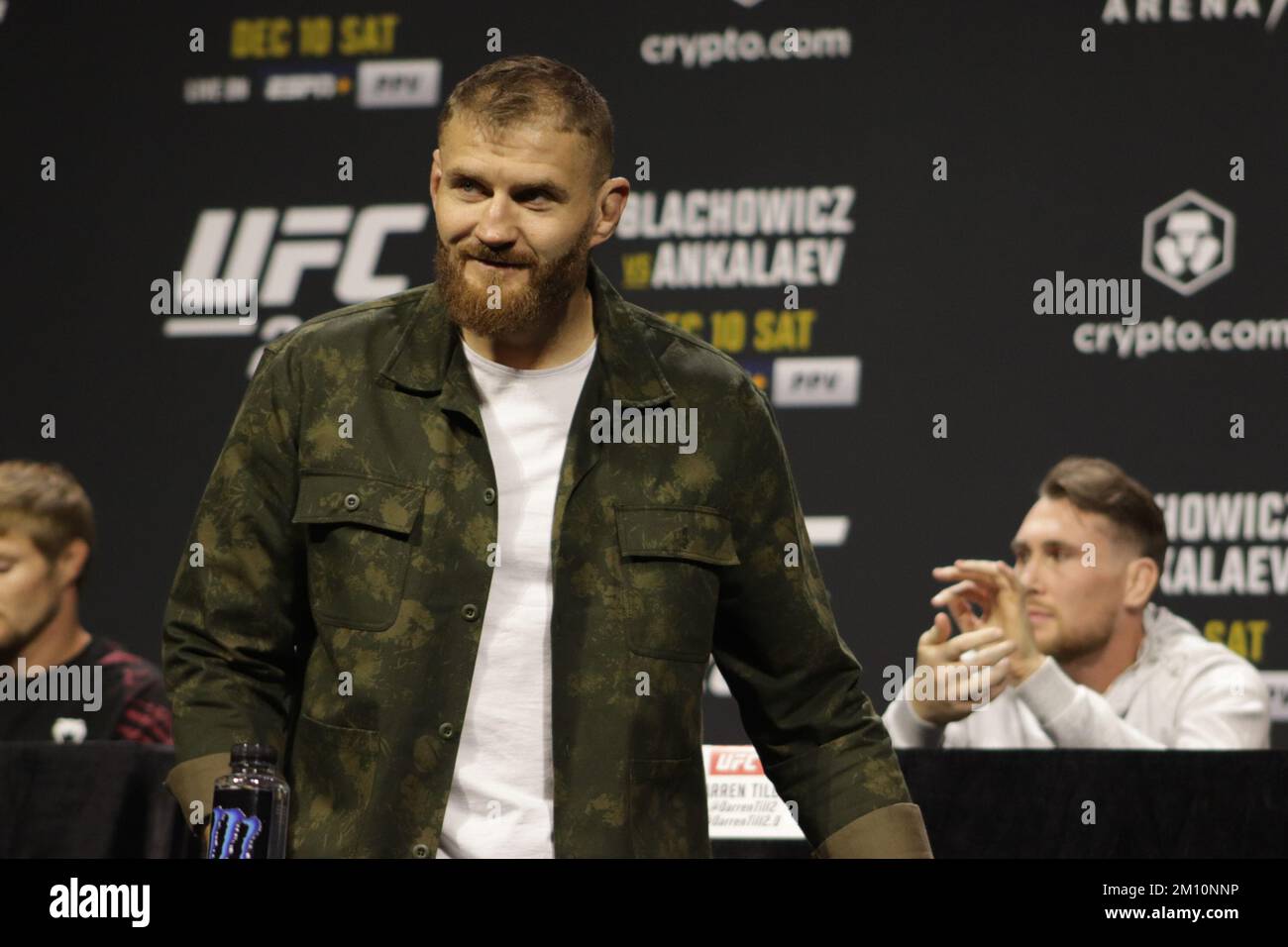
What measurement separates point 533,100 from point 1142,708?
3.16 meters

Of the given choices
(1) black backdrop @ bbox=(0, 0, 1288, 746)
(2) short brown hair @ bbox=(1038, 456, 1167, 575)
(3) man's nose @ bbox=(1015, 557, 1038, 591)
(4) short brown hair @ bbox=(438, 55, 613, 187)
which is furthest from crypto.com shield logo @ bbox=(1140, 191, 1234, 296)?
(4) short brown hair @ bbox=(438, 55, 613, 187)

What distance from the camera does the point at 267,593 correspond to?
2.25 metres

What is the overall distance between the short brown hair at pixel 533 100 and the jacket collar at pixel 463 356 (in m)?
0.20

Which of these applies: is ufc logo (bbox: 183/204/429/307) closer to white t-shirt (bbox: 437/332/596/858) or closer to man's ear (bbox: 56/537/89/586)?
man's ear (bbox: 56/537/89/586)

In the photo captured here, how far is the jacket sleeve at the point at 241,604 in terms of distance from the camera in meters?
2.19

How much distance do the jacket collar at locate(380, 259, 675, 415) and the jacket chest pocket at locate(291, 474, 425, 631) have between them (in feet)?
0.55

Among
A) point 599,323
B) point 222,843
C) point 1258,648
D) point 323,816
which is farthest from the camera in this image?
point 1258,648

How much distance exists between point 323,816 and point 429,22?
12.2 feet

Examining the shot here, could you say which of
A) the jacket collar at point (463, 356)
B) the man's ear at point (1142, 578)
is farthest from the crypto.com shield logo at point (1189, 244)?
the jacket collar at point (463, 356)

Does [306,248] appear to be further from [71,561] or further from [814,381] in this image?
[814,381]

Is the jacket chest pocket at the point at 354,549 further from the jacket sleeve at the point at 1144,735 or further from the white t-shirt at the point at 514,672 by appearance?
the jacket sleeve at the point at 1144,735
